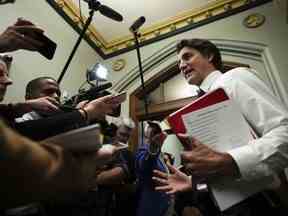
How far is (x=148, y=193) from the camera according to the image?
136 cm

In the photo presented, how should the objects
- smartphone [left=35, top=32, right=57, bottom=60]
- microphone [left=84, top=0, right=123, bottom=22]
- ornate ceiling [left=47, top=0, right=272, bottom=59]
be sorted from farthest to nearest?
ornate ceiling [left=47, top=0, right=272, bottom=59] < microphone [left=84, top=0, right=123, bottom=22] < smartphone [left=35, top=32, right=57, bottom=60]

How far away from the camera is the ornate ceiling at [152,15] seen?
2.85 meters

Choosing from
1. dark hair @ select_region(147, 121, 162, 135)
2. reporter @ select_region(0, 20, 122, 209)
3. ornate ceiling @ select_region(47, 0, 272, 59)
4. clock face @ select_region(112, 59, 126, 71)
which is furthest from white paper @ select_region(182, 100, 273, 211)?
clock face @ select_region(112, 59, 126, 71)

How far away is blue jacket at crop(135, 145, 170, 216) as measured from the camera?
4.38 feet

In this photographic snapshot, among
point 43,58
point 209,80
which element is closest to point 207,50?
point 209,80

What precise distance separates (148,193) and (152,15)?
2.24 meters

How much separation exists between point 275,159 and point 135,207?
2.69 feet

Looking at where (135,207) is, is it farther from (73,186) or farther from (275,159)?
(73,186)

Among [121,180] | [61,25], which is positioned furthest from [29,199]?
[61,25]

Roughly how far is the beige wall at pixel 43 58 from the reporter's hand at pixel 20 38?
40.2 inches

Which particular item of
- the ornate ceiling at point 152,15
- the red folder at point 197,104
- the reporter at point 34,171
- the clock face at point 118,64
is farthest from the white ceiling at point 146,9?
the reporter at point 34,171

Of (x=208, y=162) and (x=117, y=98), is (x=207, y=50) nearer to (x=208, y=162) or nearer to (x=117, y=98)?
(x=117, y=98)

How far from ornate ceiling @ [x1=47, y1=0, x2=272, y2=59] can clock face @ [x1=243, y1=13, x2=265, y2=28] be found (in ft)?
0.44

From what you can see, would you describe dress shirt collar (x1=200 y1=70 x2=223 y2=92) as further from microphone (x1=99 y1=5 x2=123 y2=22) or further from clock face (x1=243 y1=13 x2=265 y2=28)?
clock face (x1=243 y1=13 x2=265 y2=28)
